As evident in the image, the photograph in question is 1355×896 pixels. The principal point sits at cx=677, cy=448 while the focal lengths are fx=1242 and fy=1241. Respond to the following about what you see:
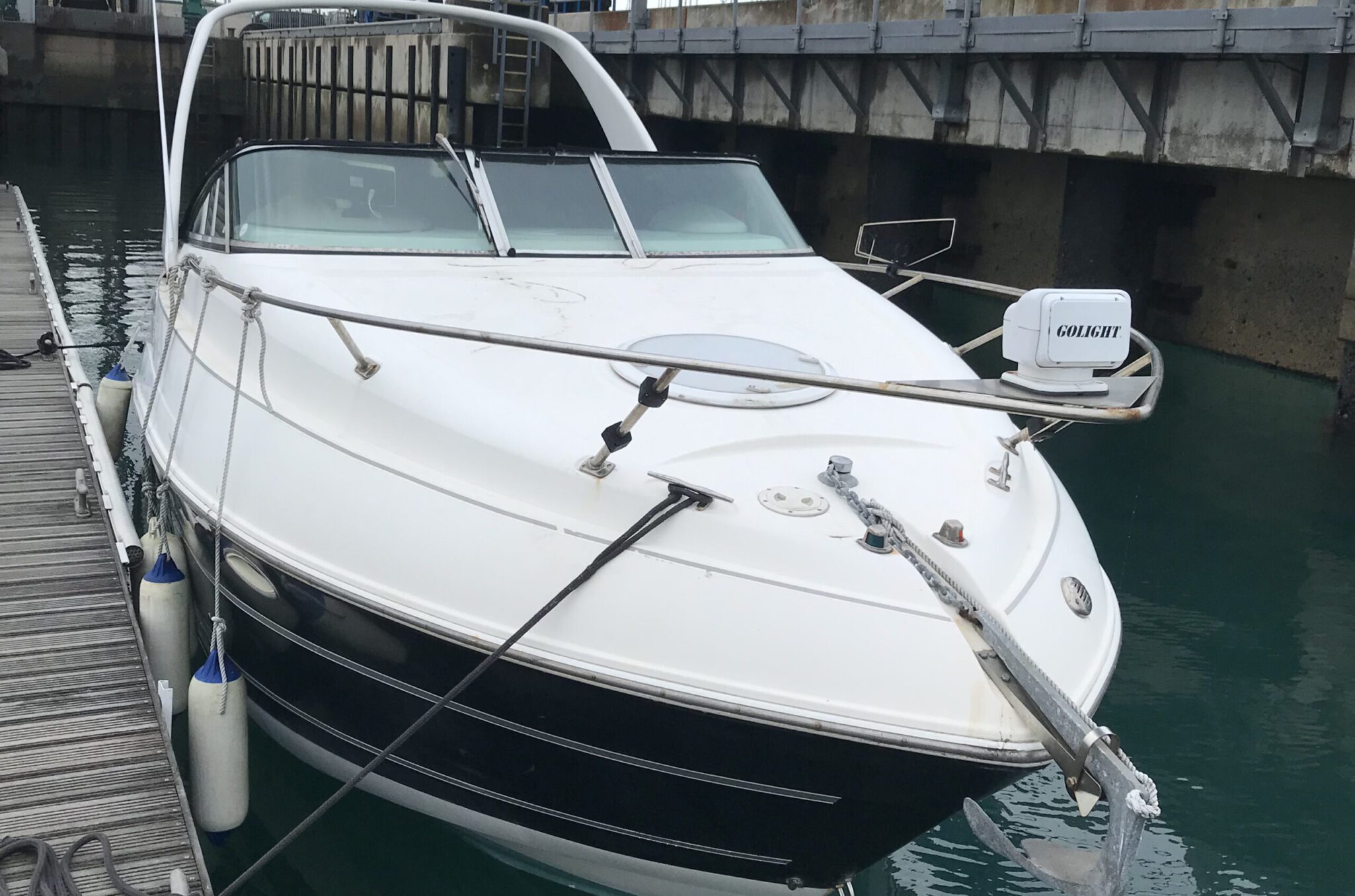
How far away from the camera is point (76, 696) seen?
13.1 ft

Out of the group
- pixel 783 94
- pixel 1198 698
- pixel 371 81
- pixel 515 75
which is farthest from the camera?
pixel 371 81

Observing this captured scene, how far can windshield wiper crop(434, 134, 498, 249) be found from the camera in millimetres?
4848

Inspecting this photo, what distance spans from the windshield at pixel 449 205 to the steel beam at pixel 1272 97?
518 cm

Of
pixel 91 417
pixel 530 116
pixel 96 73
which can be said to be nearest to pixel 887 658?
pixel 91 417

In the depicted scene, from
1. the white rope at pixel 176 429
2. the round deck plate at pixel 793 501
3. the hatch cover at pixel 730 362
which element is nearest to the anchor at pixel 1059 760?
the round deck plate at pixel 793 501

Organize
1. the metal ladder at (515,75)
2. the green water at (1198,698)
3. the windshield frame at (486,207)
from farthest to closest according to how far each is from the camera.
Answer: the metal ladder at (515,75) → the windshield frame at (486,207) → the green water at (1198,698)

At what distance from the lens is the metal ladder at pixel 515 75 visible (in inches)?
728

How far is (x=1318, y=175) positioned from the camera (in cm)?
867

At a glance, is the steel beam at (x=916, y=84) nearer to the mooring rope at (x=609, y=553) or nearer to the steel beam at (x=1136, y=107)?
the steel beam at (x=1136, y=107)

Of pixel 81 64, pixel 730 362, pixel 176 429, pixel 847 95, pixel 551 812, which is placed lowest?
pixel 551 812

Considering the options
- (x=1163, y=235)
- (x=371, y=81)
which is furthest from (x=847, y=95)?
(x=371, y=81)

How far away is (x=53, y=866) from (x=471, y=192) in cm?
280

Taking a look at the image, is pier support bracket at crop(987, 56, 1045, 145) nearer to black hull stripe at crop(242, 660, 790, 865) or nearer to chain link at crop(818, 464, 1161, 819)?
chain link at crop(818, 464, 1161, 819)

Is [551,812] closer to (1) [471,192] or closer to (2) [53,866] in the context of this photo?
(2) [53,866]
